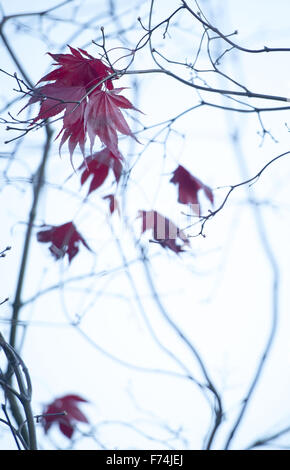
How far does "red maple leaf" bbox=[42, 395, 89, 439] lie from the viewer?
154cm

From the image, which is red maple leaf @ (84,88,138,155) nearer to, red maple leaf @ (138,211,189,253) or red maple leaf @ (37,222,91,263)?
red maple leaf @ (138,211,189,253)

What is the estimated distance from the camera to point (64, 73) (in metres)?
1.09

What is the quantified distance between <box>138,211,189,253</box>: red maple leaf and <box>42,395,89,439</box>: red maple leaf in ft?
1.77

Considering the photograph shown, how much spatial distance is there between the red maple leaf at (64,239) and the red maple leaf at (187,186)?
272mm

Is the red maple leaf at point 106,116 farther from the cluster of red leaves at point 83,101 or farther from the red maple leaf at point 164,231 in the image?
the red maple leaf at point 164,231

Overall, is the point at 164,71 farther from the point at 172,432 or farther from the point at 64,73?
the point at 172,432

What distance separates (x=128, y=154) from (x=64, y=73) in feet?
1.54

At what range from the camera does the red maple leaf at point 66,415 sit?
1540mm

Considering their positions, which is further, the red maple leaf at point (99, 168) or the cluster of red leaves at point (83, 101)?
the red maple leaf at point (99, 168)

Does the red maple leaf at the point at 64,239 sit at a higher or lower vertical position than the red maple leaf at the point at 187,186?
lower

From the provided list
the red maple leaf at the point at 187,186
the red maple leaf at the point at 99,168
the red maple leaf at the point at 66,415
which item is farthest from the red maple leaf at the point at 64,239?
the red maple leaf at the point at 66,415

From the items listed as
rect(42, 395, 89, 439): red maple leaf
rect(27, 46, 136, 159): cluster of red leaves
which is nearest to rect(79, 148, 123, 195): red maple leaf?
rect(27, 46, 136, 159): cluster of red leaves

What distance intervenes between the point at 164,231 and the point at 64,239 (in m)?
0.27
